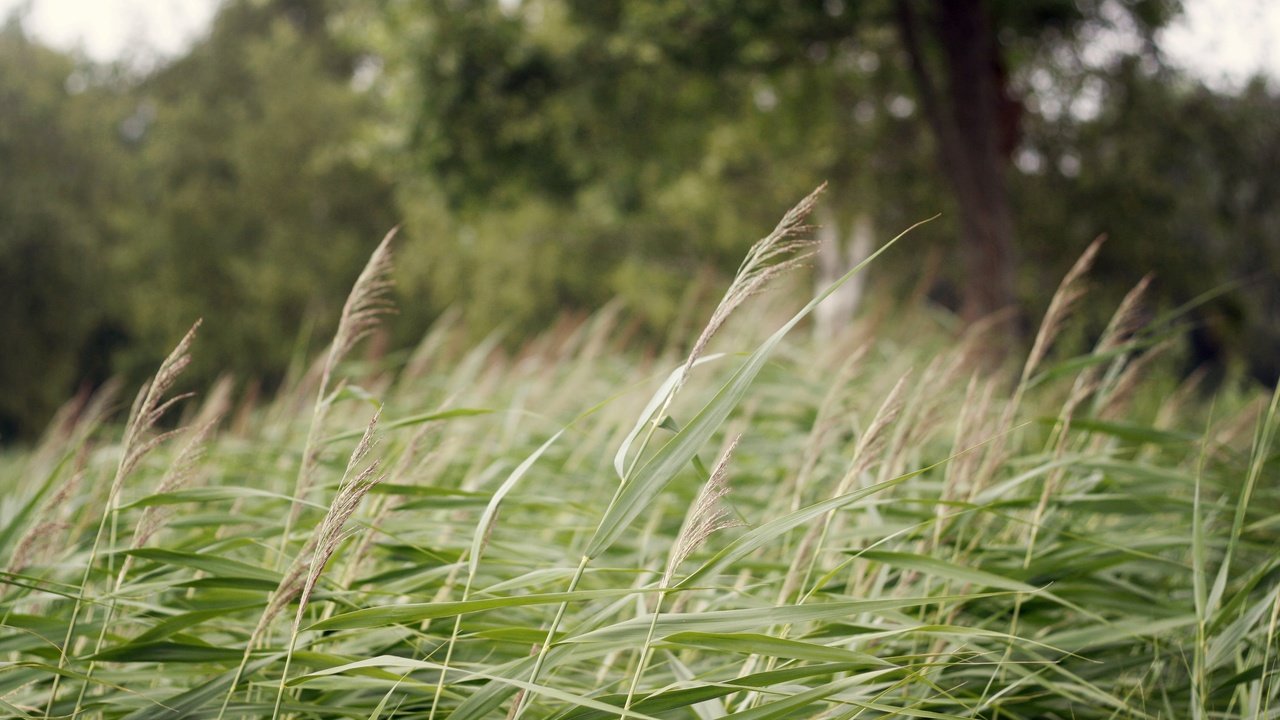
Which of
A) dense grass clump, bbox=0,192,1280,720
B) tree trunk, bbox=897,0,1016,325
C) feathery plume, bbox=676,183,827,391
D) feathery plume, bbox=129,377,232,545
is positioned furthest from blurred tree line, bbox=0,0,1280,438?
feathery plume, bbox=676,183,827,391

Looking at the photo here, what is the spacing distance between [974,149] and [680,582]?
7.21 m

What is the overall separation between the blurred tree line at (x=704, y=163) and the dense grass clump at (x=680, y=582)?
118 centimetres

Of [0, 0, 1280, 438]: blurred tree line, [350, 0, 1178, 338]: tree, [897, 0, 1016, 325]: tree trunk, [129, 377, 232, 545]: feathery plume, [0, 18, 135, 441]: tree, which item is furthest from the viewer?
[0, 18, 135, 441]: tree

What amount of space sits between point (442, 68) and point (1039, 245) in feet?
22.5

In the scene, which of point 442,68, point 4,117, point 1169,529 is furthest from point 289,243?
point 1169,529

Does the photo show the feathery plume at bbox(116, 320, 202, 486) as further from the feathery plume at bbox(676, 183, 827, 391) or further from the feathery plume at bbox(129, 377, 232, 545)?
the feathery plume at bbox(676, 183, 827, 391)

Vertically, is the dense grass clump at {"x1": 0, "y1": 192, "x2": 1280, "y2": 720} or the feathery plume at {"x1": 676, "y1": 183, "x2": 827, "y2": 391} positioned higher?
the feathery plume at {"x1": 676, "y1": 183, "x2": 827, "y2": 391}

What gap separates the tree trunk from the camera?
7.45m

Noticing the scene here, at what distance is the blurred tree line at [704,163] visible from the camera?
788cm

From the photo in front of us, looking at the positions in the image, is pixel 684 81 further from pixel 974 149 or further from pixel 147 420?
pixel 147 420

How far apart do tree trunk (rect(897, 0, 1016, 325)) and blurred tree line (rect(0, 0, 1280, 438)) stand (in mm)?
19

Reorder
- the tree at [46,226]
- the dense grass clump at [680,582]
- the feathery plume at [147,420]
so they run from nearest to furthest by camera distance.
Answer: the dense grass clump at [680,582]
the feathery plume at [147,420]
the tree at [46,226]

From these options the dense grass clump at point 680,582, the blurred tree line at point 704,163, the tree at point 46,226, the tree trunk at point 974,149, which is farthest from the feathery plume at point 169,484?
the tree at point 46,226

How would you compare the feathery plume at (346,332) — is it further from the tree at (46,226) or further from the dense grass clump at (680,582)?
the tree at (46,226)
